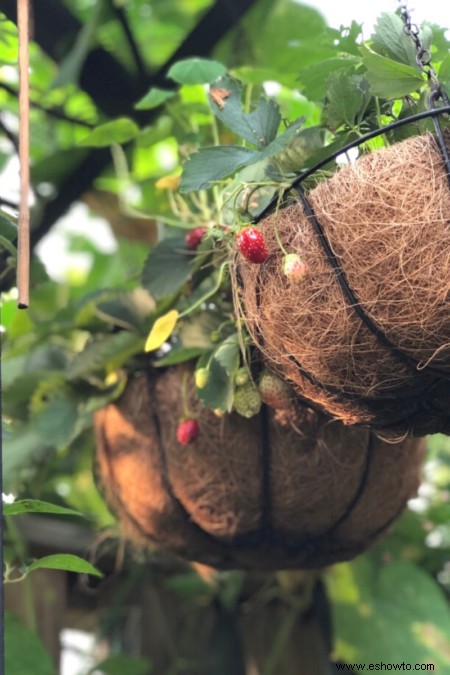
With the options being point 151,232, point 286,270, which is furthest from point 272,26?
point 286,270

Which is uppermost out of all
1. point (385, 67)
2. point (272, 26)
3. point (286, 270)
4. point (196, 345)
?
point (272, 26)

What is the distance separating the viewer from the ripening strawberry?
777 mm

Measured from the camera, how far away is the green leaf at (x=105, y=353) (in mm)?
1161

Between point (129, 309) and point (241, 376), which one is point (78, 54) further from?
point (241, 376)

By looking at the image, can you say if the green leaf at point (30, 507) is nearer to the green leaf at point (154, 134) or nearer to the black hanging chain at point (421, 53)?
the black hanging chain at point (421, 53)

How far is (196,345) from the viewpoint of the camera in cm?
105


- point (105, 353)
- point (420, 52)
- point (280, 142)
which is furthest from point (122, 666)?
point (420, 52)

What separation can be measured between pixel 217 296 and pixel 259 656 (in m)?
0.88

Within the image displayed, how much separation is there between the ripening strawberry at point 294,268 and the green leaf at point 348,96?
0.58 ft

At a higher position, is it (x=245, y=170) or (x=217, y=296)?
(x=245, y=170)

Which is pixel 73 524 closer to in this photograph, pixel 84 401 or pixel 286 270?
pixel 84 401

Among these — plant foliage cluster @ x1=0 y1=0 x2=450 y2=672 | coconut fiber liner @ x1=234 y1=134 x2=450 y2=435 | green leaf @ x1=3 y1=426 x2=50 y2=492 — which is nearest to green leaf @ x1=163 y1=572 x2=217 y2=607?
plant foliage cluster @ x1=0 y1=0 x2=450 y2=672

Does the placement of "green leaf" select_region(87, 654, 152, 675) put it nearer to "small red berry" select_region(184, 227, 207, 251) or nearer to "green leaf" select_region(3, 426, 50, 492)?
"green leaf" select_region(3, 426, 50, 492)

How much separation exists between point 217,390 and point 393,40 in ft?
1.11
